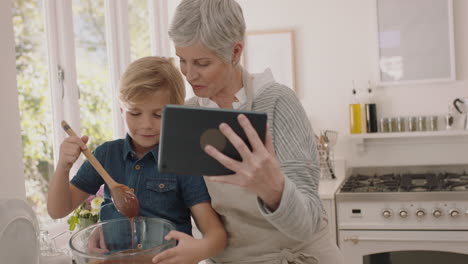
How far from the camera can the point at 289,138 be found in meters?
1.15

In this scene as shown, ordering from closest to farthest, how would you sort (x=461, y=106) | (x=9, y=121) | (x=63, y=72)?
(x=9, y=121) < (x=63, y=72) < (x=461, y=106)

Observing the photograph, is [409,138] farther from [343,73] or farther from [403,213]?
[403,213]

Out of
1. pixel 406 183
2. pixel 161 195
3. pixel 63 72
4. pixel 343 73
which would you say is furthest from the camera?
pixel 343 73

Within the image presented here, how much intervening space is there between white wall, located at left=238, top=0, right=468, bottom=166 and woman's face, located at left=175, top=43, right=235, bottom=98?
2236 mm

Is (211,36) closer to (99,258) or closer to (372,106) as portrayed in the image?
(99,258)

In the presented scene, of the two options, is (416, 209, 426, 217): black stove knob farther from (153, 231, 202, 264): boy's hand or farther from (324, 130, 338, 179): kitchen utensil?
(153, 231, 202, 264): boy's hand

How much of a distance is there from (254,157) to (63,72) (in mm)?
1762

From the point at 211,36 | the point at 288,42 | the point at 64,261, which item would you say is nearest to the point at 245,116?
the point at 211,36

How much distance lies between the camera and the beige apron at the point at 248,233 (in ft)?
4.08

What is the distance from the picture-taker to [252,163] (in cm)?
86

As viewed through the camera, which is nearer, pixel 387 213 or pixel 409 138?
pixel 387 213

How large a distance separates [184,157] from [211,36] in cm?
37

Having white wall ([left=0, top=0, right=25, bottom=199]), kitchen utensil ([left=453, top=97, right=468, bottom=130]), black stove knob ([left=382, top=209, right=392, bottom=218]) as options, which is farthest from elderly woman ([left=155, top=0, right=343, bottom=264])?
kitchen utensil ([left=453, top=97, right=468, bottom=130])

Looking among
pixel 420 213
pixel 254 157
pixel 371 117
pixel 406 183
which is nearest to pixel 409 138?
pixel 371 117
